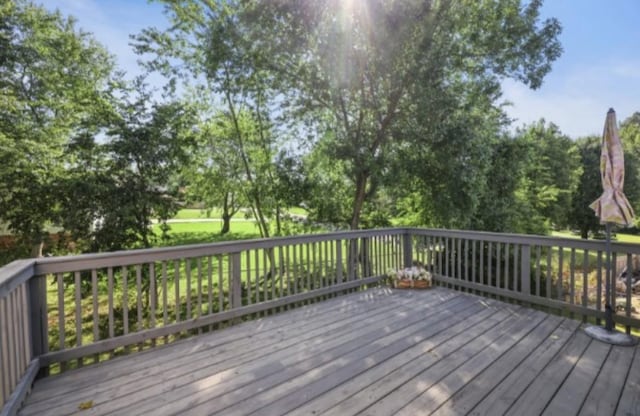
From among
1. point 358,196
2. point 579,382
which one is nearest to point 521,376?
point 579,382

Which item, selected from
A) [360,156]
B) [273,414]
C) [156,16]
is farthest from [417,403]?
[156,16]

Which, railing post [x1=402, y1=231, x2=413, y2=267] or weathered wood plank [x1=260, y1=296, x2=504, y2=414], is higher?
railing post [x1=402, y1=231, x2=413, y2=267]

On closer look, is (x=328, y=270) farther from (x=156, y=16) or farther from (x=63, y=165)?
(x=156, y=16)

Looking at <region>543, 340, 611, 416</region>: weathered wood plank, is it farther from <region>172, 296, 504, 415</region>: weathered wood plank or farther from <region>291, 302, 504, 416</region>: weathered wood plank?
<region>172, 296, 504, 415</region>: weathered wood plank

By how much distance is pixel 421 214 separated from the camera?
8.27 meters

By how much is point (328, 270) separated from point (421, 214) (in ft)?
15.5

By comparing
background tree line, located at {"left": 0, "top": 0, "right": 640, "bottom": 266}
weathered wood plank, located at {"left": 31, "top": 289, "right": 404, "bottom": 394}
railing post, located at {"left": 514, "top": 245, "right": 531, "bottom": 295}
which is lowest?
weathered wood plank, located at {"left": 31, "top": 289, "right": 404, "bottom": 394}

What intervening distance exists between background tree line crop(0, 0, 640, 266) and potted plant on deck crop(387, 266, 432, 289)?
2257 millimetres

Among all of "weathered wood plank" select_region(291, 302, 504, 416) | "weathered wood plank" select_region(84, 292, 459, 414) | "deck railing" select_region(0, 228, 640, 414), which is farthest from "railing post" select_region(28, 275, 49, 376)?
"weathered wood plank" select_region(291, 302, 504, 416)

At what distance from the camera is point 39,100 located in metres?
7.32

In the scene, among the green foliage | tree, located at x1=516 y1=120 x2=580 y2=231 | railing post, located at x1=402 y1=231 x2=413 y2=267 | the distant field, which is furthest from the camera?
the green foliage

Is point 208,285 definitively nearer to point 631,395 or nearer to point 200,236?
point 631,395

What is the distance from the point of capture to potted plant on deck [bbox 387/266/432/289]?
467cm

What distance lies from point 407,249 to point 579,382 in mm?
3037
